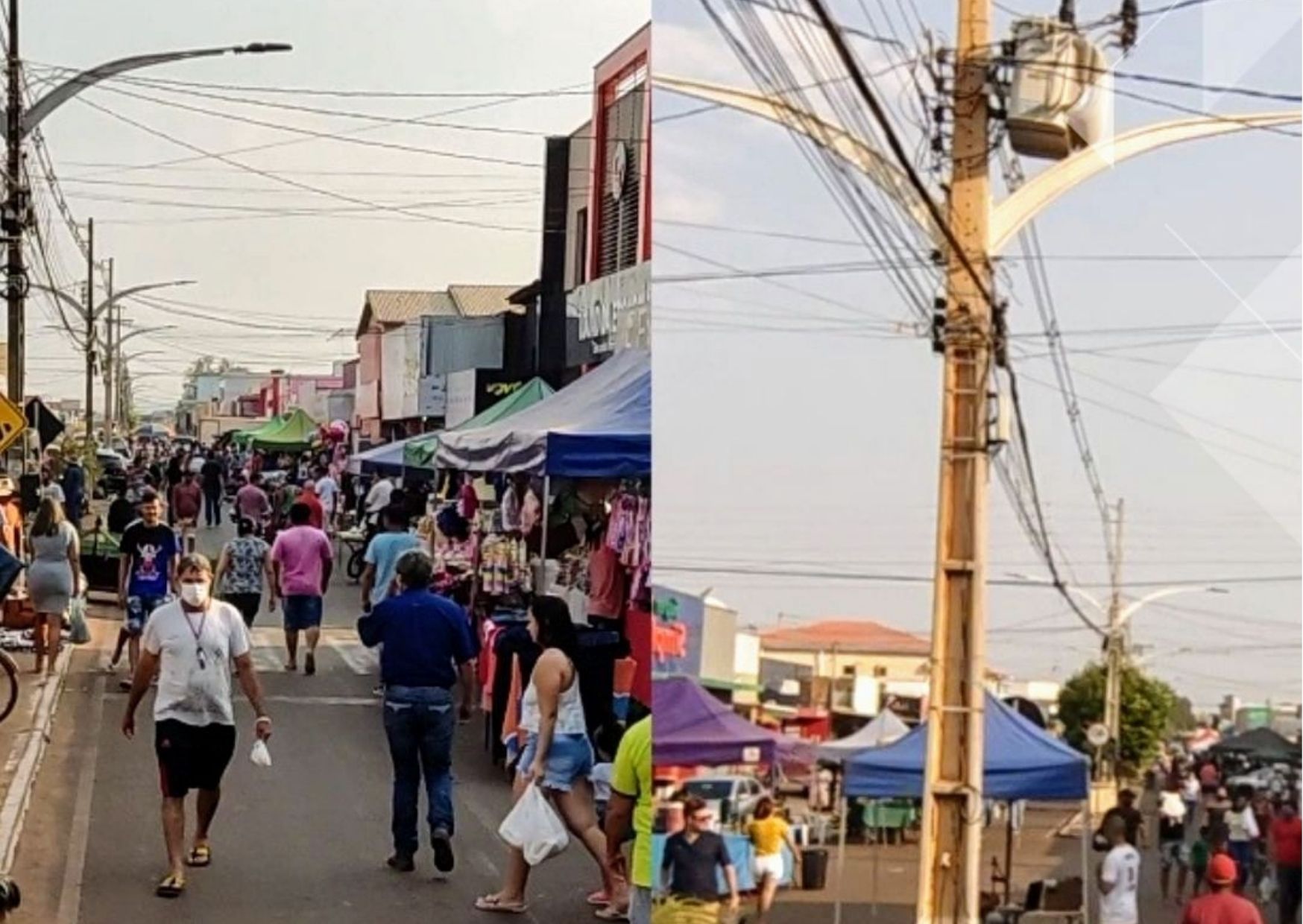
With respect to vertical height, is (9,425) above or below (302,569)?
above

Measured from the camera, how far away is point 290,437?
152 ft

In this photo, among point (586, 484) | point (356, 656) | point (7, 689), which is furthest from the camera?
point (356, 656)

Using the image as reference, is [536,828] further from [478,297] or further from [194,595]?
[478,297]

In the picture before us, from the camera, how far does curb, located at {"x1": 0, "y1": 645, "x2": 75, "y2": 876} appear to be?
881 centimetres

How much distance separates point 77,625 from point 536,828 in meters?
9.71

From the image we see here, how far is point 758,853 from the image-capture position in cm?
152

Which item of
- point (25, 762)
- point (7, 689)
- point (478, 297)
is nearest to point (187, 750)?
point (25, 762)

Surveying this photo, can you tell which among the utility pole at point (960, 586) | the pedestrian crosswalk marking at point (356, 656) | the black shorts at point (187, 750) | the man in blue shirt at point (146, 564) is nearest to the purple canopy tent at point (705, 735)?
the utility pole at point (960, 586)

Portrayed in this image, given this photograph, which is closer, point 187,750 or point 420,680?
point 187,750

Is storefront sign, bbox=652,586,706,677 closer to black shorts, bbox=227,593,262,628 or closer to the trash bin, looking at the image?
the trash bin

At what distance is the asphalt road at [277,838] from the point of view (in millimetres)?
7887

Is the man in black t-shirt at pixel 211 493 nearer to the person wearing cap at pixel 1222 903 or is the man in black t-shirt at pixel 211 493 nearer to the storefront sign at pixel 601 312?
the storefront sign at pixel 601 312

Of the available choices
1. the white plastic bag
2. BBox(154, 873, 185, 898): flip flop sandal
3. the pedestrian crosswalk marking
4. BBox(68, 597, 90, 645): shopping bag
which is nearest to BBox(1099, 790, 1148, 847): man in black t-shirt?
the white plastic bag

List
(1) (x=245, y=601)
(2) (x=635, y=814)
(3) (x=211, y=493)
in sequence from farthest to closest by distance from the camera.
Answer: (3) (x=211, y=493)
(1) (x=245, y=601)
(2) (x=635, y=814)
